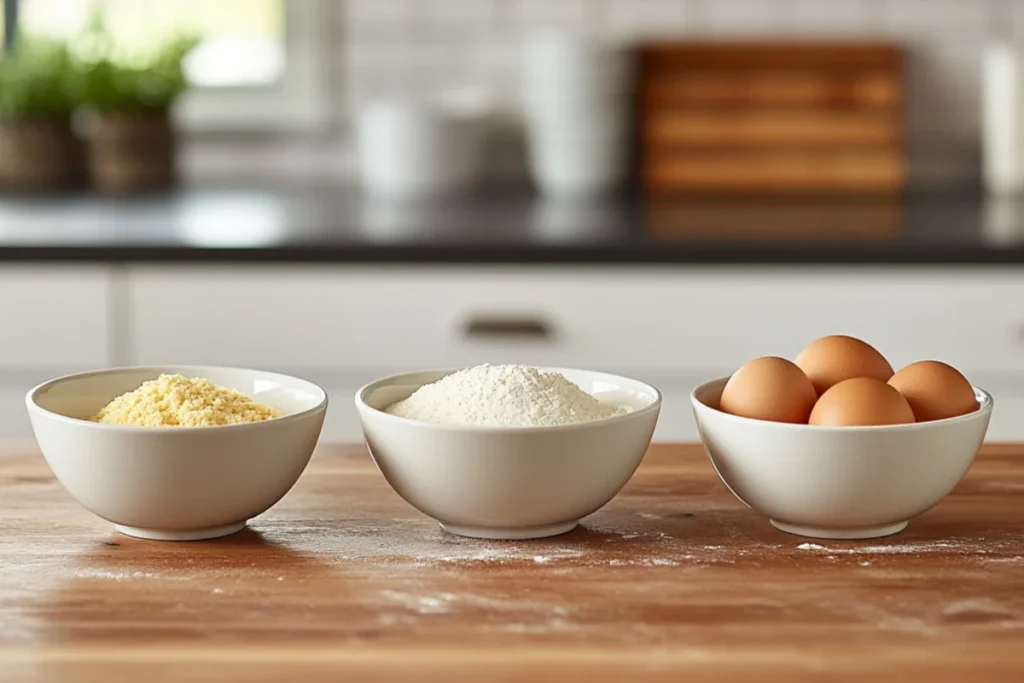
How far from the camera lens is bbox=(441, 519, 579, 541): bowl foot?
0.98 m

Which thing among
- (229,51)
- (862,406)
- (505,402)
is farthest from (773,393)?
(229,51)

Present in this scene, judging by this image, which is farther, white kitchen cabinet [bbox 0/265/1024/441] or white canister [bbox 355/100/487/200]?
white canister [bbox 355/100/487/200]

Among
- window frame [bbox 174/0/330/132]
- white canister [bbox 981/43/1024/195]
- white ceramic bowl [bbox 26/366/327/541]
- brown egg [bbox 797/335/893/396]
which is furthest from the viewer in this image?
window frame [bbox 174/0/330/132]

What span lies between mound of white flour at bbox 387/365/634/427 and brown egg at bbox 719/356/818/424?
0.08 m

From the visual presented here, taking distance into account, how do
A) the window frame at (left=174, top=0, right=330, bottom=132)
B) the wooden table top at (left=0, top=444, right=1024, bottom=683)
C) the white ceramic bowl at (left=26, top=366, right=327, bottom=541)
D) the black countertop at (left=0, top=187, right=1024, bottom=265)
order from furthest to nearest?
the window frame at (left=174, top=0, right=330, bottom=132)
the black countertop at (left=0, top=187, right=1024, bottom=265)
the white ceramic bowl at (left=26, top=366, right=327, bottom=541)
the wooden table top at (left=0, top=444, right=1024, bottom=683)

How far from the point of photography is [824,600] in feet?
2.81

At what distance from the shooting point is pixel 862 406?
95 cm

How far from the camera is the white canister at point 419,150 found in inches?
103

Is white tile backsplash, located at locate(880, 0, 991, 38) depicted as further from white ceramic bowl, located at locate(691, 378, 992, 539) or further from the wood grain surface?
white ceramic bowl, located at locate(691, 378, 992, 539)

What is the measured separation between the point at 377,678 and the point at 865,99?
6.96 ft

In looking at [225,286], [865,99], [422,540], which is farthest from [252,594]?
[865,99]

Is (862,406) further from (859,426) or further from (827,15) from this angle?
(827,15)

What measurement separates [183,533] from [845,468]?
0.45 m

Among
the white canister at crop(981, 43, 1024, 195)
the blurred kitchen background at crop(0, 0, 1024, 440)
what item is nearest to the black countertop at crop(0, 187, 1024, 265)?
the blurred kitchen background at crop(0, 0, 1024, 440)
